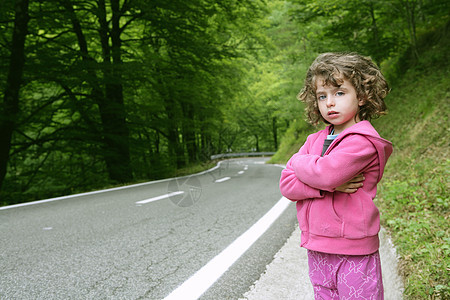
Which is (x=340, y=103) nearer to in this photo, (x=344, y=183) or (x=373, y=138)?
(x=373, y=138)

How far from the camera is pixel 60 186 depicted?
10.7m

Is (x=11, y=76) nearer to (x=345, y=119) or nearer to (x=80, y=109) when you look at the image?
(x=80, y=109)

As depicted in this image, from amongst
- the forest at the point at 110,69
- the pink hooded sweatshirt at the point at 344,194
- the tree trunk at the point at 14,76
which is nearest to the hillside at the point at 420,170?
the pink hooded sweatshirt at the point at 344,194

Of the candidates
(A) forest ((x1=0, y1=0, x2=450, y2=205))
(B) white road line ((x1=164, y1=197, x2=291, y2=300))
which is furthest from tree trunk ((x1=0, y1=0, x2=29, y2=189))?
(B) white road line ((x1=164, y1=197, x2=291, y2=300))

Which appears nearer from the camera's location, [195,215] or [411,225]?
[411,225]

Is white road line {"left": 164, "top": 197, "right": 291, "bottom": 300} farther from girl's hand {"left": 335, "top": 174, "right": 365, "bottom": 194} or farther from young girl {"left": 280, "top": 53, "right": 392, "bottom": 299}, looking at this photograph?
girl's hand {"left": 335, "top": 174, "right": 365, "bottom": 194}

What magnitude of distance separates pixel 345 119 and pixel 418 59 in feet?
41.8

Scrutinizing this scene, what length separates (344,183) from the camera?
1.44 m

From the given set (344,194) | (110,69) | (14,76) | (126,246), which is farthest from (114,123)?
(344,194)

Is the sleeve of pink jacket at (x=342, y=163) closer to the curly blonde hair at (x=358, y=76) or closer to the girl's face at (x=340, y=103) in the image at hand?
the girl's face at (x=340, y=103)

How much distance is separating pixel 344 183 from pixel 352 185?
0.04 meters

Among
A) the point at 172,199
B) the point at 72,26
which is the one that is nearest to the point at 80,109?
the point at 72,26

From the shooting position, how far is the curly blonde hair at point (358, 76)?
1.54m

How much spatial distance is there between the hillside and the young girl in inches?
31.0
